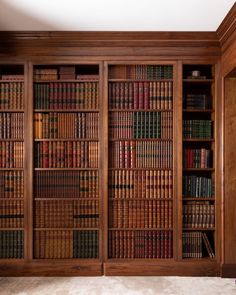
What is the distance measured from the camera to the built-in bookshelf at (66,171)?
113 inches

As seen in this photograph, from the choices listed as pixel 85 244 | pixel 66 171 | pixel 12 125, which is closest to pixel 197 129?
pixel 66 171

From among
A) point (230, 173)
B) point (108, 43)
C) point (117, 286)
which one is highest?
point (108, 43)

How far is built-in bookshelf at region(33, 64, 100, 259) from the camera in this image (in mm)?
2873

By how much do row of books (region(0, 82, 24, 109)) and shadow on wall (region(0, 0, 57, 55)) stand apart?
0.34m

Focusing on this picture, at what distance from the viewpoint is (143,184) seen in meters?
2.89

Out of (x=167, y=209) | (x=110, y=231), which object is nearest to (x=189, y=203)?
(x=167, y=209)

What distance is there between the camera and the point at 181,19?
8.34 feet

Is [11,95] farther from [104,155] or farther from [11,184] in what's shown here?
[104,155]

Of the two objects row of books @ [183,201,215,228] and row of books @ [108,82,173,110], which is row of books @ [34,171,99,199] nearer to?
row of books @ [108,82,173,110]

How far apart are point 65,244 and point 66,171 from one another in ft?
2.48

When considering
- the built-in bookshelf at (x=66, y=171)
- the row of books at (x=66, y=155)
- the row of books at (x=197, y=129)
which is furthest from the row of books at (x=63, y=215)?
the row of books at (x=197, y=129)

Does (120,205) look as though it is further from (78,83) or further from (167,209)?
(78,83)

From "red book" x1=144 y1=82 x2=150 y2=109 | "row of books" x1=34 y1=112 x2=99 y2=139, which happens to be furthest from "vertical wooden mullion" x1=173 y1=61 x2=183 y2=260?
"row of books" x1=34 y1=112 x2=99 y2=139

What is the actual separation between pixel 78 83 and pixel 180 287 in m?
2.23
